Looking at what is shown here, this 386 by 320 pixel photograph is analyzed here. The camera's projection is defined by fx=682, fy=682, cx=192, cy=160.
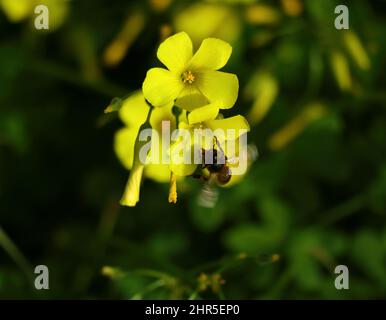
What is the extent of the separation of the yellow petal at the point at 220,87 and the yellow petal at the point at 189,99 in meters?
0.01

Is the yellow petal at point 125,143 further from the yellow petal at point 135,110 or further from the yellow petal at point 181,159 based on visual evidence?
the yellow petal at point 181,159

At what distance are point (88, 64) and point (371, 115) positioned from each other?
1004mm

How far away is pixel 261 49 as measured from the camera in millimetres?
2346

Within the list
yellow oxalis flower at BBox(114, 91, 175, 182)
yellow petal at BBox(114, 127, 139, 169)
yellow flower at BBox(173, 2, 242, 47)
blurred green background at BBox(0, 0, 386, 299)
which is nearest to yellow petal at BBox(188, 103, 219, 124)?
yellow oxalis flower at BBox(114, 91, 175, 182)

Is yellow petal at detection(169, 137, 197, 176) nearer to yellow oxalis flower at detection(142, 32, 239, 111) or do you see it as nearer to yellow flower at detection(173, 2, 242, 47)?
yellow oxalis flower at detection(142, 32, 239, 111)

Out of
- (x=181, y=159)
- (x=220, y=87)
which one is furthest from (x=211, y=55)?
(x=181, y=159)

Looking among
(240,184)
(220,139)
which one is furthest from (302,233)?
(220,139)

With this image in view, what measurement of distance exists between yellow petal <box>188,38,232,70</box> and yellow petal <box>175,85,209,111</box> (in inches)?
2.2

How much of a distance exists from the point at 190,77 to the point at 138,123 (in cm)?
36

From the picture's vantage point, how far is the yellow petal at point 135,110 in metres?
1.72

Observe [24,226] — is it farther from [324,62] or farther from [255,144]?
[324,62]

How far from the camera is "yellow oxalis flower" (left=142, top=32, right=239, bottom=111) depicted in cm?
135

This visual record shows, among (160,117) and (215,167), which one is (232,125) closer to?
(215,167)

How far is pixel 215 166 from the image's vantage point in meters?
1.50
